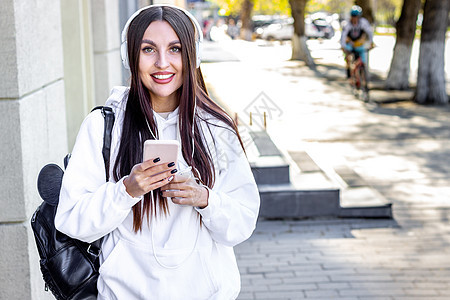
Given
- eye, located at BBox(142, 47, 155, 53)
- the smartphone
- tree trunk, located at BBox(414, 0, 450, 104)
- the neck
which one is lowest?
tree trunk, located at BBox(414, 0, 450, 104)

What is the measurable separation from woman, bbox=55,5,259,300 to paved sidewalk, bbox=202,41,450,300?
304cm

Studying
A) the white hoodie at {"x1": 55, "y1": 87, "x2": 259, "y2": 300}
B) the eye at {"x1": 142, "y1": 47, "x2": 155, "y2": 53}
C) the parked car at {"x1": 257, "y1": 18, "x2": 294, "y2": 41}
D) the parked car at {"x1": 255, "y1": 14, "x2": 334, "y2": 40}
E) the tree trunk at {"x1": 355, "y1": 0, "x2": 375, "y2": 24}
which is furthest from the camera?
the parked car at {"x1": 255, "y1": 14, "x2": 334, "y2": 40}

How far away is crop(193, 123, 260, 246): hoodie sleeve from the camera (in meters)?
2.27

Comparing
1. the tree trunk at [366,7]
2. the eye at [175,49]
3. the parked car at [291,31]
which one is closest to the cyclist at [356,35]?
the tree trunk at [366,7]

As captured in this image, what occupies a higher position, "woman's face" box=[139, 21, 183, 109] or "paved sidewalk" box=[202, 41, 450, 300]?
"woman's face" box=[139, 21, 183, 109]

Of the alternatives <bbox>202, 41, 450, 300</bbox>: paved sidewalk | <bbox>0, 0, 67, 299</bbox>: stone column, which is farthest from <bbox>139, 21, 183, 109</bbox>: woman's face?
<bbox>202, 41, 450, 300</bbox>: paved sidewalk

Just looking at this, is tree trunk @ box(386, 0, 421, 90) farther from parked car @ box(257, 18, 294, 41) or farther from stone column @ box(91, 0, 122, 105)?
parked car @ box(257, 18, 294, 41)

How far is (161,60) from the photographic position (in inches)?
87.4

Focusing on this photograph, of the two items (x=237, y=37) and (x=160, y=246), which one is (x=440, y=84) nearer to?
(x=160, y=246)

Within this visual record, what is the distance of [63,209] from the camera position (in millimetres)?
2145

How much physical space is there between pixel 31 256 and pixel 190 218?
1.49 metres

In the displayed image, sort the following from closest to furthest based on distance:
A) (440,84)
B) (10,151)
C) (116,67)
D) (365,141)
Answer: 1. (10,151)
2. (116,67)
3. (365,141)
4. (440,84)

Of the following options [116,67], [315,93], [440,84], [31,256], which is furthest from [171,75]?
[315,93]

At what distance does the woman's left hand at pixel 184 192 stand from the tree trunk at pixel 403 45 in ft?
51.2
